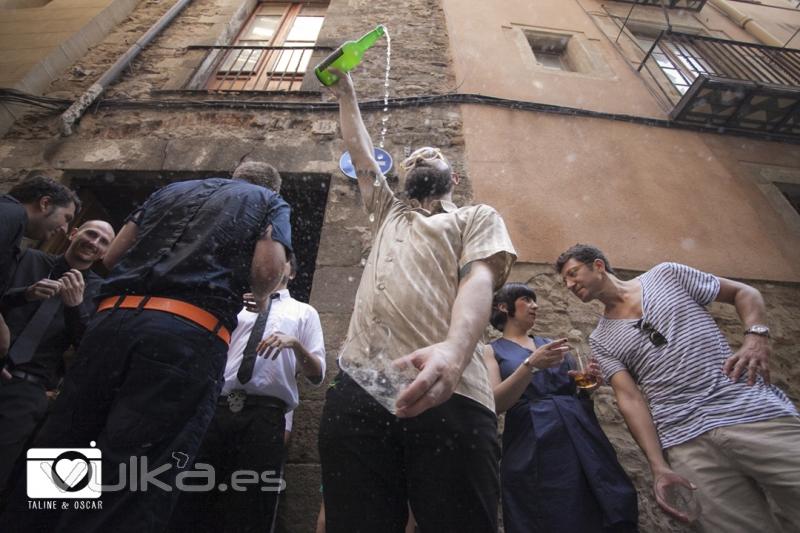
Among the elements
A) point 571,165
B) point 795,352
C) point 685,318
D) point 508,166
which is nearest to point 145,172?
point 508,166

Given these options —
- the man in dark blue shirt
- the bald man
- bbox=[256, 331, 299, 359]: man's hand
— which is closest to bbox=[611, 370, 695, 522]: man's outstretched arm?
bbox=[256, 331, 299, 359]: man's hand

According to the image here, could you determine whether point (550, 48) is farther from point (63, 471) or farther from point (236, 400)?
point (63, 471)

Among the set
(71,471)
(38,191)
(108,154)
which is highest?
(71,471)

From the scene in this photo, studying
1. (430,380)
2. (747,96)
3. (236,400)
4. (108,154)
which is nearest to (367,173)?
(430,380)

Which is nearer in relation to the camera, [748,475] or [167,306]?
[167,306]

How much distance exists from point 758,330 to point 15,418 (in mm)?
3758

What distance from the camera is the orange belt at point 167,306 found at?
1271 mm

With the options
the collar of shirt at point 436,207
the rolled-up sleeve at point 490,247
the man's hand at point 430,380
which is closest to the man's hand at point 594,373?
the rolled-up sleeve at point 490,247

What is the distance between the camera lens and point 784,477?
5.24 feet

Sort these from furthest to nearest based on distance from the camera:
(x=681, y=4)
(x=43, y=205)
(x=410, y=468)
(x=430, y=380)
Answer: (x=681, y=4) → (x=43, y=205) → (x=410, y=468) → (x=430, y=380)

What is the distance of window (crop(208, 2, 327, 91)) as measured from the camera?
5195 millimetres

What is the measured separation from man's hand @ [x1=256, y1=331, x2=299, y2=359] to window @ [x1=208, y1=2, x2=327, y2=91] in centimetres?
421

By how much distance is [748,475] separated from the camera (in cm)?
171

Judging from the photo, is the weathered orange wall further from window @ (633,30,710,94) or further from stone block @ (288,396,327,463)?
stone block @ (288,396,327,463)
